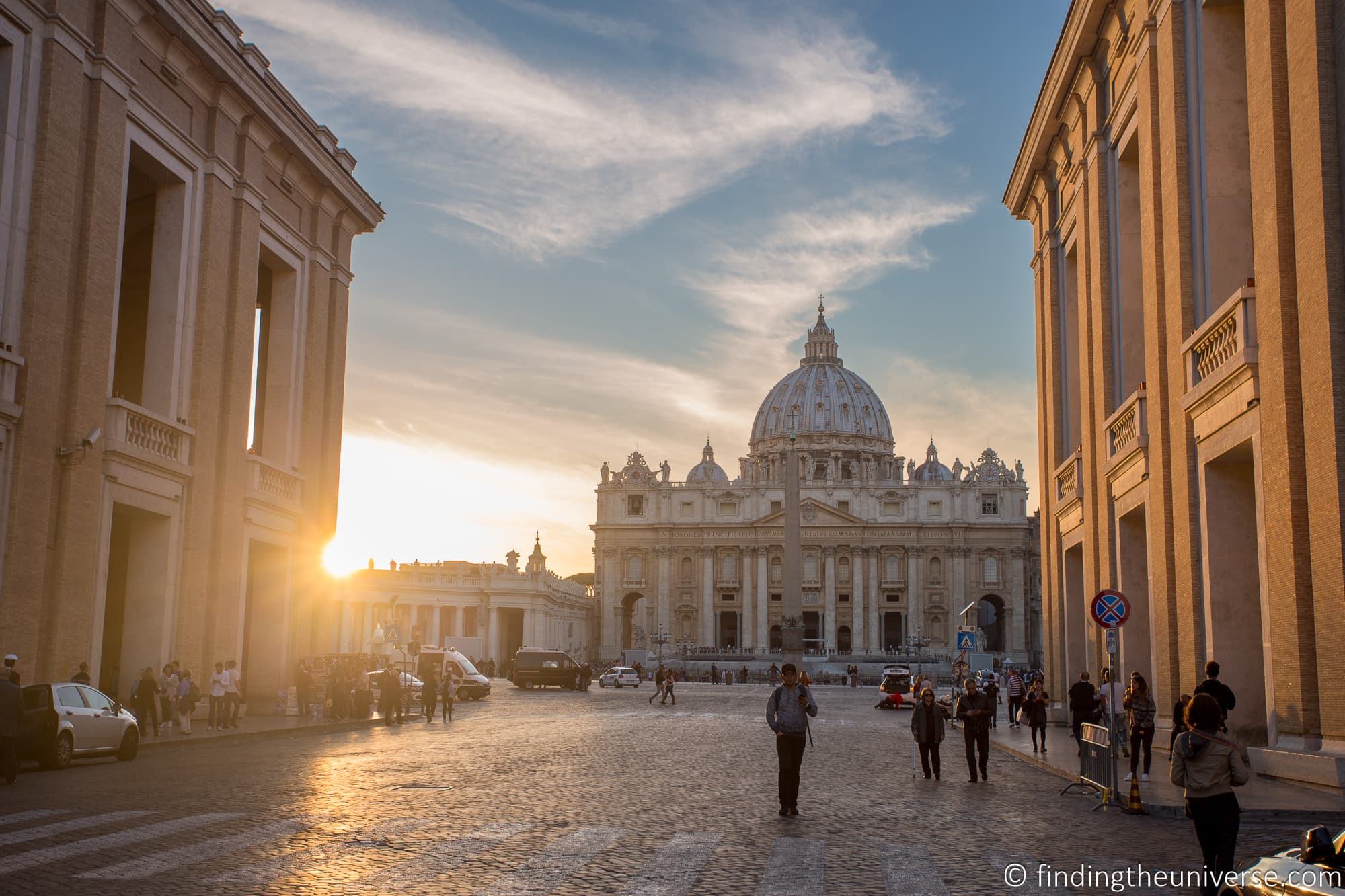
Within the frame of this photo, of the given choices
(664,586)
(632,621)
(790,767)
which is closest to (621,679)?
(664,586)

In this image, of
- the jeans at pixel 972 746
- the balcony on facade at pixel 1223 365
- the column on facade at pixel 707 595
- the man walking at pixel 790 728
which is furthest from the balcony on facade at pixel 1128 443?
the column on facade at pixel 707 595

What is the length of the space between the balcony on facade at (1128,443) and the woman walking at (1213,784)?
1382cm

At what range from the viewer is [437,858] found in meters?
10.1

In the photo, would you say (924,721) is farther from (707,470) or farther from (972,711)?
(707,470)

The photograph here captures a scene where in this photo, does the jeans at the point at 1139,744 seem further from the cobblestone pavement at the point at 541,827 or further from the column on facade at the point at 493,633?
the column on facade at the point at 493,633

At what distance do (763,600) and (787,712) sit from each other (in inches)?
4280

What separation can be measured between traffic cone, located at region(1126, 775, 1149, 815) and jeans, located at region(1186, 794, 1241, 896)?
5306 millimetres

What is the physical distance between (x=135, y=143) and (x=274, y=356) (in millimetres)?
8173

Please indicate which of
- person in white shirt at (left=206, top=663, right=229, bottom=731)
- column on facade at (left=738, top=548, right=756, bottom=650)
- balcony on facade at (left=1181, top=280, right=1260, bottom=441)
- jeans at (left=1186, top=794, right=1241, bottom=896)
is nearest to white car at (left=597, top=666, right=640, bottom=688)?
person in white shirt at (left=206, top=663, right=229, bottom=731)

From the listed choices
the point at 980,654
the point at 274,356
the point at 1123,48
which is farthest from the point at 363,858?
the point at 980,654

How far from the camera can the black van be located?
60.1m

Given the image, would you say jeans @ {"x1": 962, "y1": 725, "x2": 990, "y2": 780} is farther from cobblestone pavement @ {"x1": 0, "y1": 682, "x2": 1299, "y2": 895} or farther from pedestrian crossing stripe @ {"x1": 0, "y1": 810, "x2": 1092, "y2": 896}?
pedestrian crossing stripe @ {"x1": 0, "y1": 810, "x2": 1092, "y2": 896}

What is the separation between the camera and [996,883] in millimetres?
9250

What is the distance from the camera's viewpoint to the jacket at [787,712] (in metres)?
13.8
